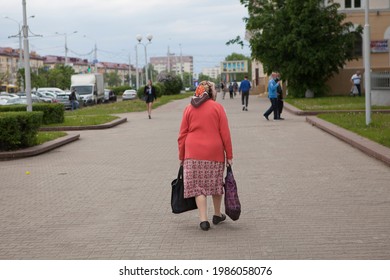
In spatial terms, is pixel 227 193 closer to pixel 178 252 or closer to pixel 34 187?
pixel 178 252

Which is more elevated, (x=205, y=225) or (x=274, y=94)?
(x=274, y=94)

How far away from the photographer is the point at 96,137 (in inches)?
829

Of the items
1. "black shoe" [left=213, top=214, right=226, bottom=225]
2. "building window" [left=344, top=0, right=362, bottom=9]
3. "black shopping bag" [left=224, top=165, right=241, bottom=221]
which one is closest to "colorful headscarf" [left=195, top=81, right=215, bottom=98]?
"black shopping bag" [left=224, top=165, right=241, bottom=221]

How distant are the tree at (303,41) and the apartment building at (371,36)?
7.04ft

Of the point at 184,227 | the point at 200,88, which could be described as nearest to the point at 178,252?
the point at 184,227

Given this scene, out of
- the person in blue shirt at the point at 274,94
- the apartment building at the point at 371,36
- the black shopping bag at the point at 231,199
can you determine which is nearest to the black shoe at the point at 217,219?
the black shopping bag at the point at 231,199

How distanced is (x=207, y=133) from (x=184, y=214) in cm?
157

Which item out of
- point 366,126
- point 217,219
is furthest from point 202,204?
point 366,126

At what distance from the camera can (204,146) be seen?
24.4ft

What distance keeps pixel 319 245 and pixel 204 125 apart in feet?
5.91

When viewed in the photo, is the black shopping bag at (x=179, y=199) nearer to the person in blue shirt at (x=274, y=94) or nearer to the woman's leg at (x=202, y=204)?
the woman's leg at (x=202, y=204)

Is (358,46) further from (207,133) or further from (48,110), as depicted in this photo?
(207,133)

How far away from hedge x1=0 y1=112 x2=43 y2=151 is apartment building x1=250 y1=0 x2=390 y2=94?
29.7 m

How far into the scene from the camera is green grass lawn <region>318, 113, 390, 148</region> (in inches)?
626
